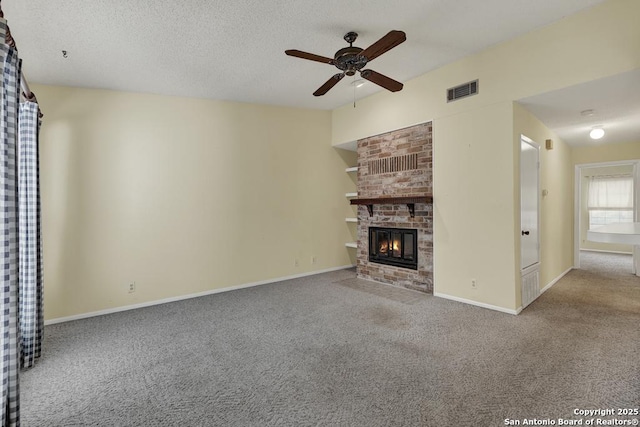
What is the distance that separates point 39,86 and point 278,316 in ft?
13.0

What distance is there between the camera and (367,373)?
2.29 meters

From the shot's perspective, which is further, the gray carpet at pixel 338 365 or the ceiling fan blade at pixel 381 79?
the ceiling fan blade at pixel 381 79

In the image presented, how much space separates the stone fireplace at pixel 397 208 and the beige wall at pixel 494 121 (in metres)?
0.17

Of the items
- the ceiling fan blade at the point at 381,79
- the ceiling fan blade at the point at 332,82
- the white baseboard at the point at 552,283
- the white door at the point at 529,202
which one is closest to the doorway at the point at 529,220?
the white door at the point at 529,202

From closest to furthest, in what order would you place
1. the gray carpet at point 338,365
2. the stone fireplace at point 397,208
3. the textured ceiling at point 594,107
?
1. the gray carpet at point 338,365
2. the textured ceiling at point 594,107
3. the stone fireplace at point 397,208

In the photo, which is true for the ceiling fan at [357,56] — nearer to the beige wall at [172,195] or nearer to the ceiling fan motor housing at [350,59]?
the ceiling fan motor housing at [350,59]

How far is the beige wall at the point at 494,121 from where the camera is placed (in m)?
2.77

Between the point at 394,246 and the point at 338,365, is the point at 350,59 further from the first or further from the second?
the point at 394,246

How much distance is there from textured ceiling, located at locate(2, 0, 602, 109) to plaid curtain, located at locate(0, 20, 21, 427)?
150cm

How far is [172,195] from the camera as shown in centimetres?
433

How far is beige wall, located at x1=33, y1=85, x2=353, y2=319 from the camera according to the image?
3.72 meters

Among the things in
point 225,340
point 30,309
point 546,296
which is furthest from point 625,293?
point 30,309

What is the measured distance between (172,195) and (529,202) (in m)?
4.80

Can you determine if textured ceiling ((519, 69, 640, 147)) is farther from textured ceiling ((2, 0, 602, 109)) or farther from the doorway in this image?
textured ceiling ((2, 0, 602, 109))
